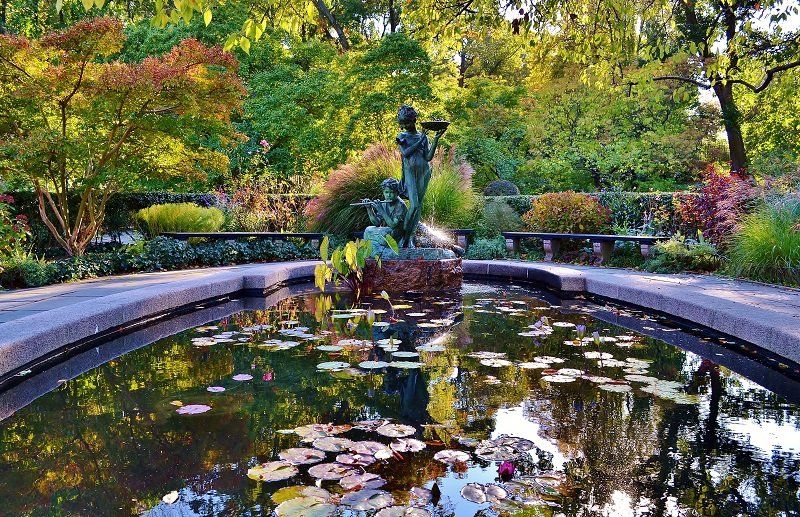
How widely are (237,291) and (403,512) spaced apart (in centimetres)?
580

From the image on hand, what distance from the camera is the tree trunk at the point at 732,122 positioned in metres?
16.3

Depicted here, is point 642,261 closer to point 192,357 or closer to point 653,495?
point 192,357

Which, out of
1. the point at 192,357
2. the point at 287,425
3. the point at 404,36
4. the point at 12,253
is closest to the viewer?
the point at 287,425

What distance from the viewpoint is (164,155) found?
10.0m

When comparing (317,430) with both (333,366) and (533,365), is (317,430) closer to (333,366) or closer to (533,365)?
(333,366)

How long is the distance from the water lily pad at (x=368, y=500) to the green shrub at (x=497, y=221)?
11.3m

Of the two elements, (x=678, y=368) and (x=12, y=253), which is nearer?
(x=678, y=368)

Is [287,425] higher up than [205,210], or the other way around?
[205,210]

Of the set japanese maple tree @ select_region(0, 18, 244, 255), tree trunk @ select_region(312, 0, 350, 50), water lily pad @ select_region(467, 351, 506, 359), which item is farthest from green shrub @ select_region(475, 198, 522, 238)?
tree trunk @ select_region(312, 0, 350, 50)

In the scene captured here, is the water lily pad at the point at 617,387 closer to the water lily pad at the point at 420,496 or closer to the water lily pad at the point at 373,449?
the water lily pad at the point at 373,449

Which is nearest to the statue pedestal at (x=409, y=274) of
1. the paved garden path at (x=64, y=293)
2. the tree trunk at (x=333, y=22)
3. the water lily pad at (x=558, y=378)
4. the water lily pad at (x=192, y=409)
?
the paved garden path at (x=64, y=293)

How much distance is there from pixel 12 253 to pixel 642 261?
29.3ft

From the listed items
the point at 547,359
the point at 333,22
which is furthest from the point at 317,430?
the point at 333,22

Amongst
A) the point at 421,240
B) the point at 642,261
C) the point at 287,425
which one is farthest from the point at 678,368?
the point at 642,261
